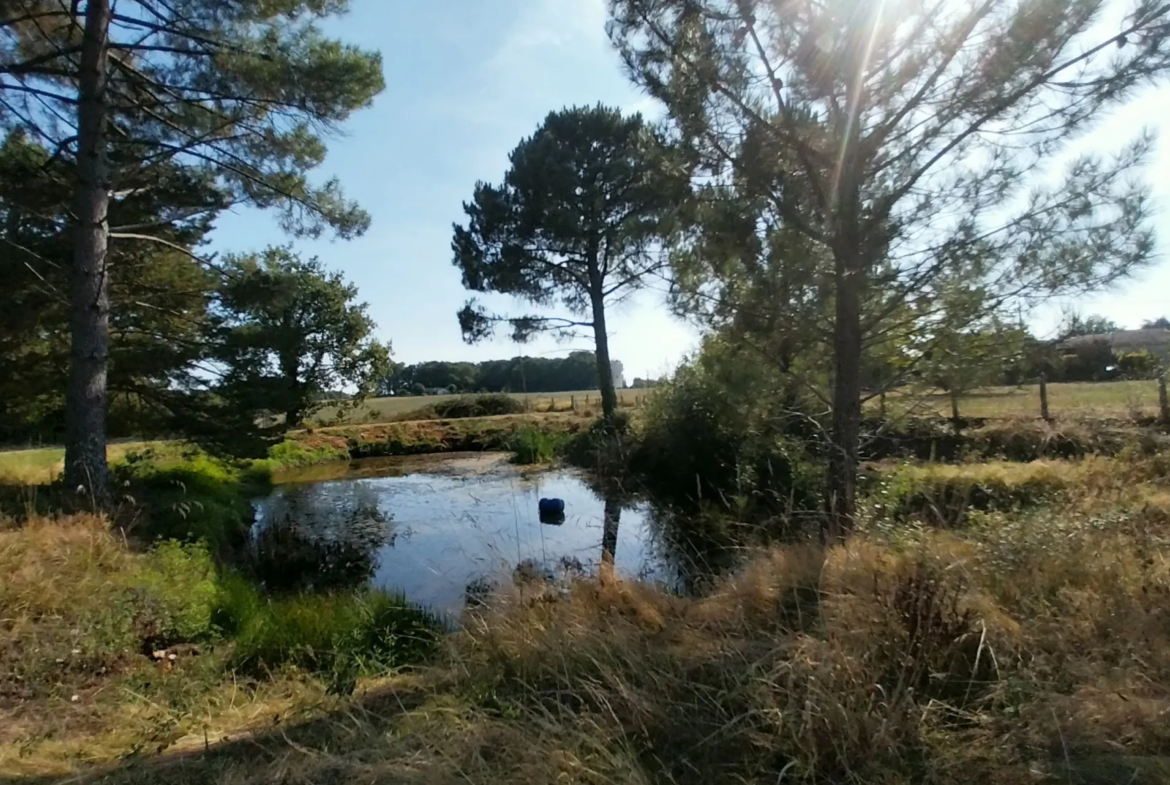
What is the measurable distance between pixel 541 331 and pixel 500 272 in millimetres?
2158

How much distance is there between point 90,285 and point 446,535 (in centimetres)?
545

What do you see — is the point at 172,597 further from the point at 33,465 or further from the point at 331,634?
the point at 33,465

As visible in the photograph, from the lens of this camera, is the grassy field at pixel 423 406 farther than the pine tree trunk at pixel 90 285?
Yes

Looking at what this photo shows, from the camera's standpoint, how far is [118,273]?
32.5 feet

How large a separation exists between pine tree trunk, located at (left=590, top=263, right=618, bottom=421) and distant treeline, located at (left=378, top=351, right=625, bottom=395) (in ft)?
43.9

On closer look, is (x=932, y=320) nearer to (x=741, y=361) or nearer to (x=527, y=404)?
(x=741, y=361)

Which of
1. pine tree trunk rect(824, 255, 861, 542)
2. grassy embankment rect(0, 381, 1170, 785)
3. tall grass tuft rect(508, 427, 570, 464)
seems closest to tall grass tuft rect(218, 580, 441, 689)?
grassy embankment rect(0, 381, 1170, 785)

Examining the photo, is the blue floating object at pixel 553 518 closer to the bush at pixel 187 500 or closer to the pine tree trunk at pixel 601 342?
the bush at pixel 187 500

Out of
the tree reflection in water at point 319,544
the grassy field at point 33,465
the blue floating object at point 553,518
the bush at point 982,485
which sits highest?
the grassy field at point 33,465

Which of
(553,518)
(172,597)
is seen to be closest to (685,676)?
(172,597)

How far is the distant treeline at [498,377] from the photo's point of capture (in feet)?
141

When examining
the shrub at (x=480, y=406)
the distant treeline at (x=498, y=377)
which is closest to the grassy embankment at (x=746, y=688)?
the shrub at (x=480, y=406)

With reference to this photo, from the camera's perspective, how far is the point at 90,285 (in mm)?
7293

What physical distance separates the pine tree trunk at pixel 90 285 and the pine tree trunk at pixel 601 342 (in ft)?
50.8
